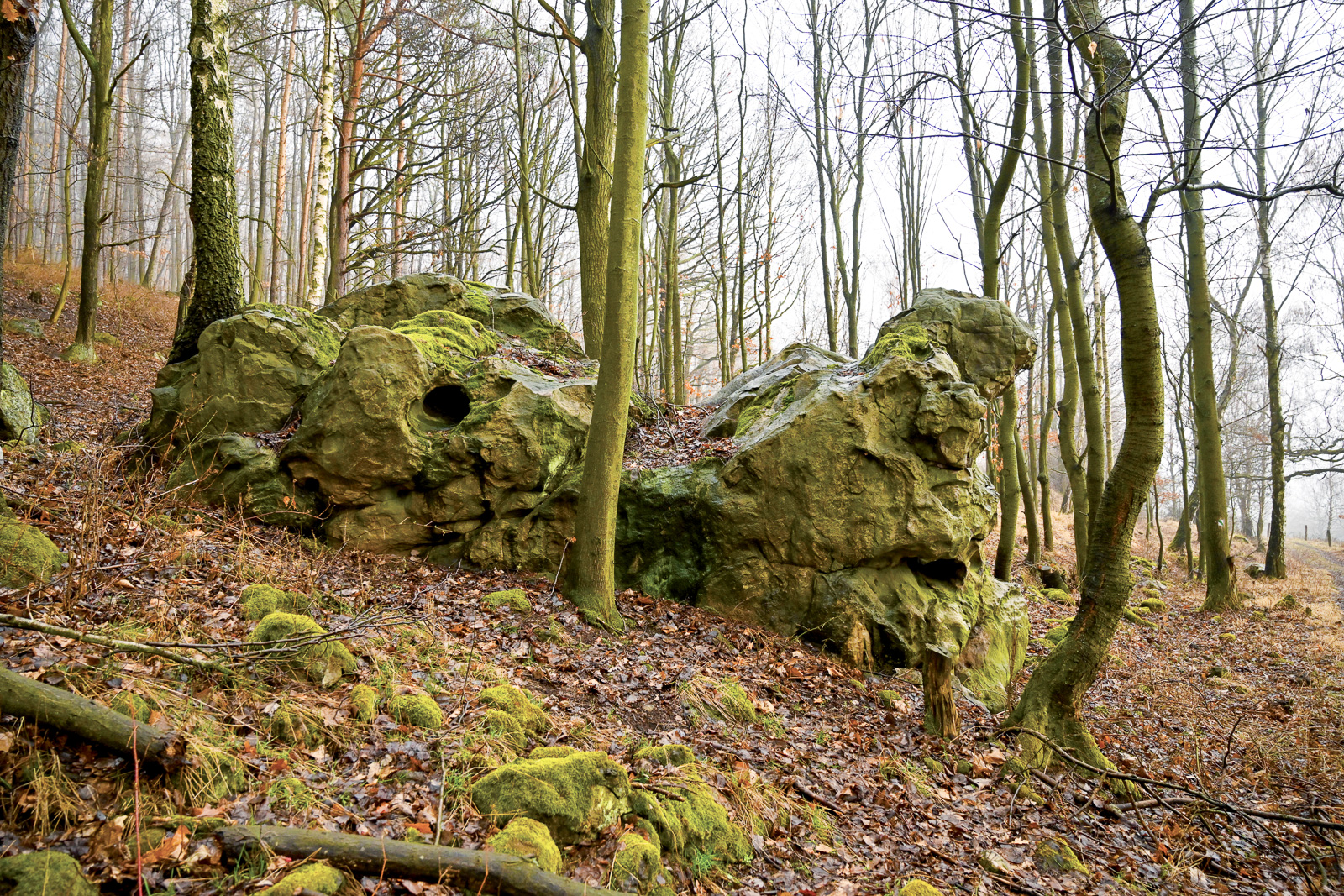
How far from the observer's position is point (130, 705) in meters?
2.79

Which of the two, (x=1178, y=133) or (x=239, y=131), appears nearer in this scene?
(x=1178, y=133)

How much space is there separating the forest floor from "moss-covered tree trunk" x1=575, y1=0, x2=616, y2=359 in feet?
10.3

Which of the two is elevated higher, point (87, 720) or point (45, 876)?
point (87, 720)

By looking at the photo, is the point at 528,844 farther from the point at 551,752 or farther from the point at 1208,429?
the point at 1208,429

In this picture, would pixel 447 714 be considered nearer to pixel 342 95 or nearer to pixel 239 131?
pixel 342 95

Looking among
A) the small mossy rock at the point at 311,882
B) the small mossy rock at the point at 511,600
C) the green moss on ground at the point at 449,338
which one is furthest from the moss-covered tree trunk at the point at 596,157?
the small mossy rock at the point at 311,882

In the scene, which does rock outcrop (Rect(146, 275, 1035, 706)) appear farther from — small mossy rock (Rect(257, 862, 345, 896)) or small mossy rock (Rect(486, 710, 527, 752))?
small mossy rock (Rect(257, 862, 345, 896))

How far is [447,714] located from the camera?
387cm

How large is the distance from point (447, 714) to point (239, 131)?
41.1m

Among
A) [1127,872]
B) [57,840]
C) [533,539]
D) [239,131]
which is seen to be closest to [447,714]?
[57,840]

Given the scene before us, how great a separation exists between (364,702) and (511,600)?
2375mm

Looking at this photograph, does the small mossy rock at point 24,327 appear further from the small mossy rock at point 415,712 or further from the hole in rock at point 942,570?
the hole in rock at point 942,570

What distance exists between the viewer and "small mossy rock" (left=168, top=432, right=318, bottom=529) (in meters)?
6.41

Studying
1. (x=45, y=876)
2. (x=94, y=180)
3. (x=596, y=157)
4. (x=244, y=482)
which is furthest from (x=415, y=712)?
(x=94, y=180)
